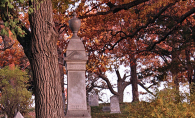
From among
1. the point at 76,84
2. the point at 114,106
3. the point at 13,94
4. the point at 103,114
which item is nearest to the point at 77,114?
the point at 76,84

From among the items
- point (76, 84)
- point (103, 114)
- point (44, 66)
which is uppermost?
point (44, 66)

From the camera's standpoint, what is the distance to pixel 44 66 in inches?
233

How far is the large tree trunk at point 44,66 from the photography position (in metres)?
5.89

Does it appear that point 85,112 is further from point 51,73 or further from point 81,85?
point 51,73

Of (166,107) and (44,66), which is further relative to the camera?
(166,107)

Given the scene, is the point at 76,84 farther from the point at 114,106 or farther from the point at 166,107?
the point at 114,106

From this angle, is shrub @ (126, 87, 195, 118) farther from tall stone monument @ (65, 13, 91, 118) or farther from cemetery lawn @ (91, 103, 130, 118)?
cemetery lawn @ (91, 103, 130, 118)

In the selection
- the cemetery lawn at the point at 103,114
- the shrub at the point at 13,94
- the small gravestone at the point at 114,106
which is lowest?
the cemetery lawn at the point at 103,114

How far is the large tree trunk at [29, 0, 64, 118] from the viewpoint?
5891 millimetres

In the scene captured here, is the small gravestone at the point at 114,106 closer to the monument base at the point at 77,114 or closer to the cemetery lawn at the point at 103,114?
the cemetery lawn at the point at 103,114

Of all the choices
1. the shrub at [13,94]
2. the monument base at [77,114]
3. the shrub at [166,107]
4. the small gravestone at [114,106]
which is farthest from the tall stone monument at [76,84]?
the small gravestone at [114,106]

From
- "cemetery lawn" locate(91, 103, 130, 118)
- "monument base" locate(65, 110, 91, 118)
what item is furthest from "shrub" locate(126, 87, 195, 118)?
"cemetery lawn" locate(91, 103, 130, 118)

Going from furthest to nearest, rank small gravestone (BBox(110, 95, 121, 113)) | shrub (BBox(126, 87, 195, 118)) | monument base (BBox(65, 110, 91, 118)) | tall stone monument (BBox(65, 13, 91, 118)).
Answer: small gravestone (BBox(110, 95, 121, 113)) → tall stone monument (BBox(65, 13, 91, 118)) → monument base (BBox(65, 110, 91, 118)) → shrub (BBox(126, 87, 195, 118))

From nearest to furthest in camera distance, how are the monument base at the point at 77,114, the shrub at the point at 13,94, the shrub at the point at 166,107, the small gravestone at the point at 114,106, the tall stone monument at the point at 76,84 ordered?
the shrub at the point at 166,107 → the monument base at the point at 77,114 → the tall stone monument at the point at 76,84 → the shrub at the point at 13,94 → the small gravestone at the point at 114,106
